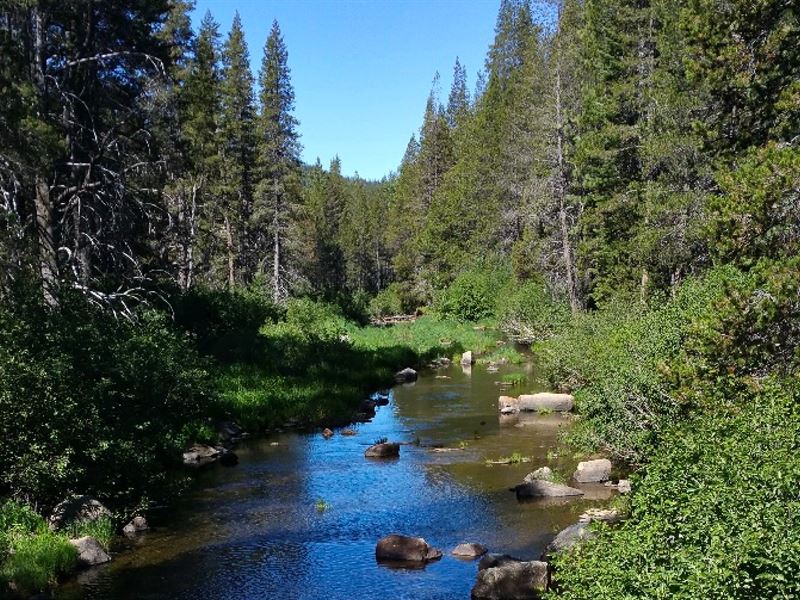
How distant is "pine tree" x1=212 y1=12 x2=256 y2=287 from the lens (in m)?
54.5

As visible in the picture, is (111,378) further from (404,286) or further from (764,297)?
(404,286)

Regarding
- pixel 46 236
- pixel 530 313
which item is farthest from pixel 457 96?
pixel 46 236

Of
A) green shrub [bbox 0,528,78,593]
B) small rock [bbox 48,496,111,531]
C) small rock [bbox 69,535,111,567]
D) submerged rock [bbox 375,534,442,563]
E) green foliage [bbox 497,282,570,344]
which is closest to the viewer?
green shrub [bbox 0,528,78,593]

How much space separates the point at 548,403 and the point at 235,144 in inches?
1443

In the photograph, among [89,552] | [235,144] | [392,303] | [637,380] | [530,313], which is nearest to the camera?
[89,552]

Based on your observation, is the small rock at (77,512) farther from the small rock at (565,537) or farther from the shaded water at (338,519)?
the small rock at (565,537)

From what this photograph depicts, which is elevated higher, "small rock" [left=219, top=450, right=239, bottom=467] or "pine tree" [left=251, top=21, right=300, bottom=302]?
"pine tree" [left=251, top=21, right=300, bottom=302]

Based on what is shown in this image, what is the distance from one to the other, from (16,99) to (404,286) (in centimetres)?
7015

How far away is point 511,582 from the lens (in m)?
12.8

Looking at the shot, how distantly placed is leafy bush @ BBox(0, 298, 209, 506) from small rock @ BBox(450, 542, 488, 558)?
737 cm

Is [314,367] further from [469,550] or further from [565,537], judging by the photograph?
[565,537]

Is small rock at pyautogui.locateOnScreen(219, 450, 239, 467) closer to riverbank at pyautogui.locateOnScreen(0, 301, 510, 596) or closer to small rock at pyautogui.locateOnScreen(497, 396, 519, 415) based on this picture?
riverbank at pyautogui.locateOnScreen(0, 301, 510, 596)

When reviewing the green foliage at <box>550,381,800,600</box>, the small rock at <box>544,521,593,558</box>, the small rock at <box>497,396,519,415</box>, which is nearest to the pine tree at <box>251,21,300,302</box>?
the small rock at <box>497,396,519,415</box>

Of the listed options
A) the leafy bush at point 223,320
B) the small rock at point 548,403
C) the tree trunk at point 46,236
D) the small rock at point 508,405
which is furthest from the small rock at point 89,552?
the small rock at point 548,403
